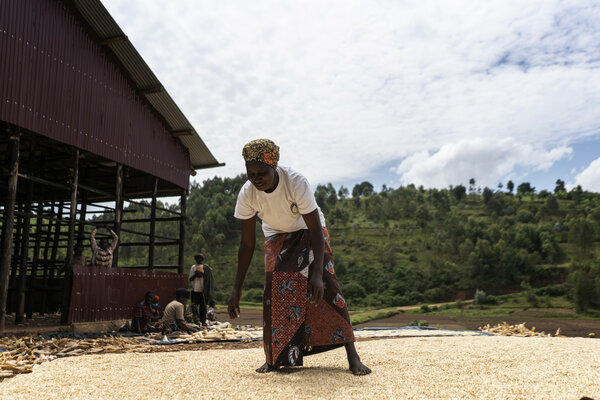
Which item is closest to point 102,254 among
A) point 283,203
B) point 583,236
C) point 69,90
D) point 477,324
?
point 69,90

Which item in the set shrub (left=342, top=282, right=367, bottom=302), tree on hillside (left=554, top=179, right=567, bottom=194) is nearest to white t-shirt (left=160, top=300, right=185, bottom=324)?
shrub (left=342, top=282, right=367, bottom=302)

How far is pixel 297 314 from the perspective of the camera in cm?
326

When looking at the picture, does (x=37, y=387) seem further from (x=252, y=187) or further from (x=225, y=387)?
(x=252, y=187)

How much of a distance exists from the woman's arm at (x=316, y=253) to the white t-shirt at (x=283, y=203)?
75mm

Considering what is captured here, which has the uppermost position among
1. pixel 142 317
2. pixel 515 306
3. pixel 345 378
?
pixel 345 378

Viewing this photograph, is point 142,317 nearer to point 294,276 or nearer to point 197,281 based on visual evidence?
point 197,281

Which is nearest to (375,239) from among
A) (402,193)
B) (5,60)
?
(402,193)

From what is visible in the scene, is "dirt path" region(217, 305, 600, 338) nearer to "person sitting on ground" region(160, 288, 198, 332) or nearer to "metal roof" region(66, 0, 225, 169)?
"person sitting on ground" region(160, 288, 198, 332)

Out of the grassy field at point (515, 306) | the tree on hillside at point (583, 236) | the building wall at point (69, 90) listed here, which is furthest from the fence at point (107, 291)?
the tree on hillside at point (583, 236)

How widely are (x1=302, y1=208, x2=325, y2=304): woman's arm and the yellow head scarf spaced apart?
476 mm

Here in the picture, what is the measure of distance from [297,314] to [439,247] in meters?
37.1

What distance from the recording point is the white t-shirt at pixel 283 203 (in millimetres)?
3256

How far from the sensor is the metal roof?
9.49 metres

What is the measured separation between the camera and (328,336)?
3277mm
